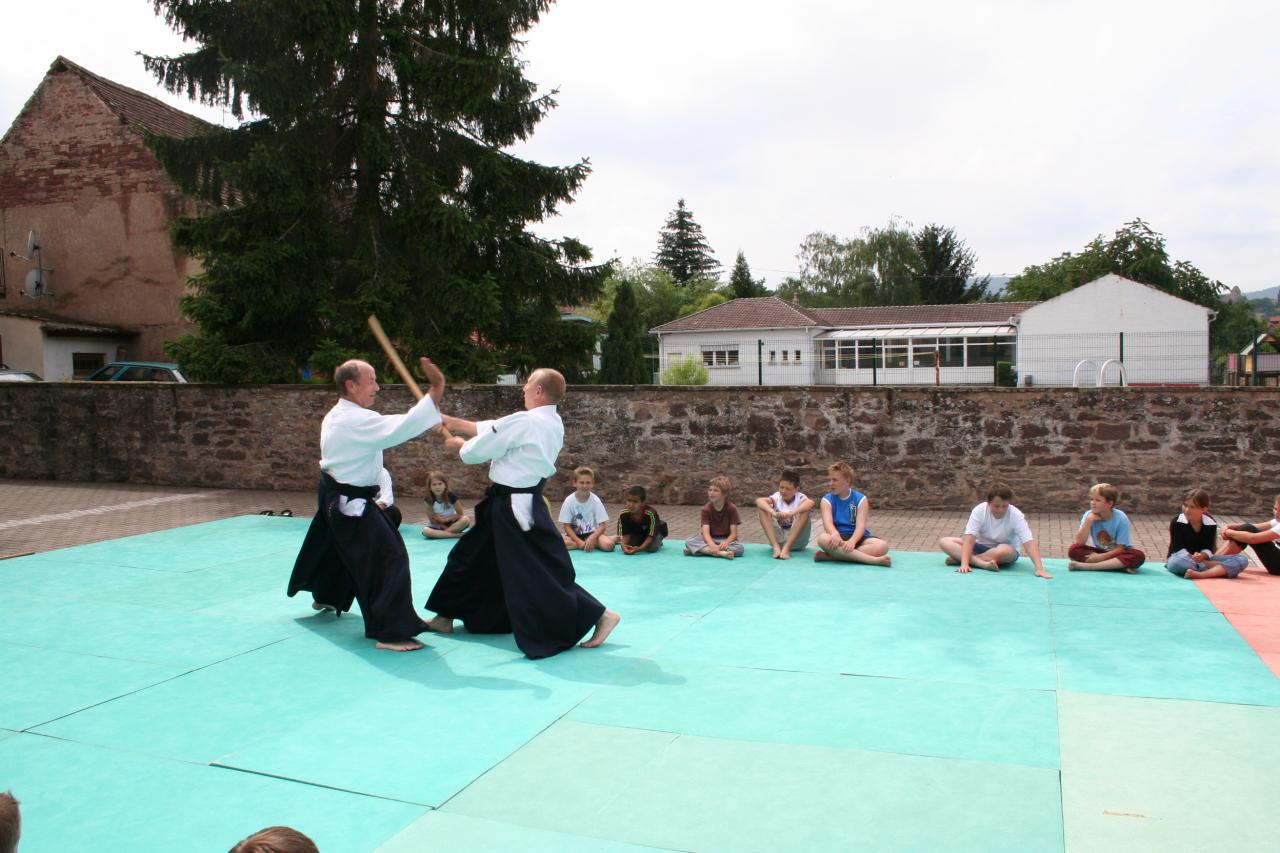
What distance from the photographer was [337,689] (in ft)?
17.9

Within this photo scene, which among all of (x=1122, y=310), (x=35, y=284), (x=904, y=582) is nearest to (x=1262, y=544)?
(x=904, y=582)

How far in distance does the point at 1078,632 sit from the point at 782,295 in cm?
6724

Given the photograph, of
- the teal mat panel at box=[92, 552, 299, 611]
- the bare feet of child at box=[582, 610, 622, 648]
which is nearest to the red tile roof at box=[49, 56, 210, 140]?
the teal mat panel at box=[92, 552, 299, 611]

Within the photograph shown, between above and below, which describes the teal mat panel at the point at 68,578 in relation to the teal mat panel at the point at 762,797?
above

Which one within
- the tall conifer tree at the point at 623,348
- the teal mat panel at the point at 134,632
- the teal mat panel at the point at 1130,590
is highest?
the tall conifer tree at the point at 623,348

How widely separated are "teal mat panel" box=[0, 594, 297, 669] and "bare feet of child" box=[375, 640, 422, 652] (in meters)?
0.83

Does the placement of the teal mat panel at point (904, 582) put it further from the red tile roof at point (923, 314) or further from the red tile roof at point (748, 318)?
the red tile roof at point (923, 314)

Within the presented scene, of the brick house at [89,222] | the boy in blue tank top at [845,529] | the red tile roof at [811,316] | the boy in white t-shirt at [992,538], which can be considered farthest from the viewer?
the red tile roof at [811,316]

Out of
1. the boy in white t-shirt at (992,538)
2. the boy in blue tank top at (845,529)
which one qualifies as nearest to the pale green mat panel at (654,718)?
the boy in white t-shirt at (992,538)

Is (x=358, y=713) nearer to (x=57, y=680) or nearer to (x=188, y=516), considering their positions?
(x=57, y=680)

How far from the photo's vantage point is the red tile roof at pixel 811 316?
47406mm

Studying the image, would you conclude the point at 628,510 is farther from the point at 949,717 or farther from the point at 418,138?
the point at 418,138

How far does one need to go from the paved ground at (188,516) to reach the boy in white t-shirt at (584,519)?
49.3 inches

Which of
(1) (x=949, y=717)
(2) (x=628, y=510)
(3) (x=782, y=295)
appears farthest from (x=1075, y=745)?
(3) (x=782, y=295)
